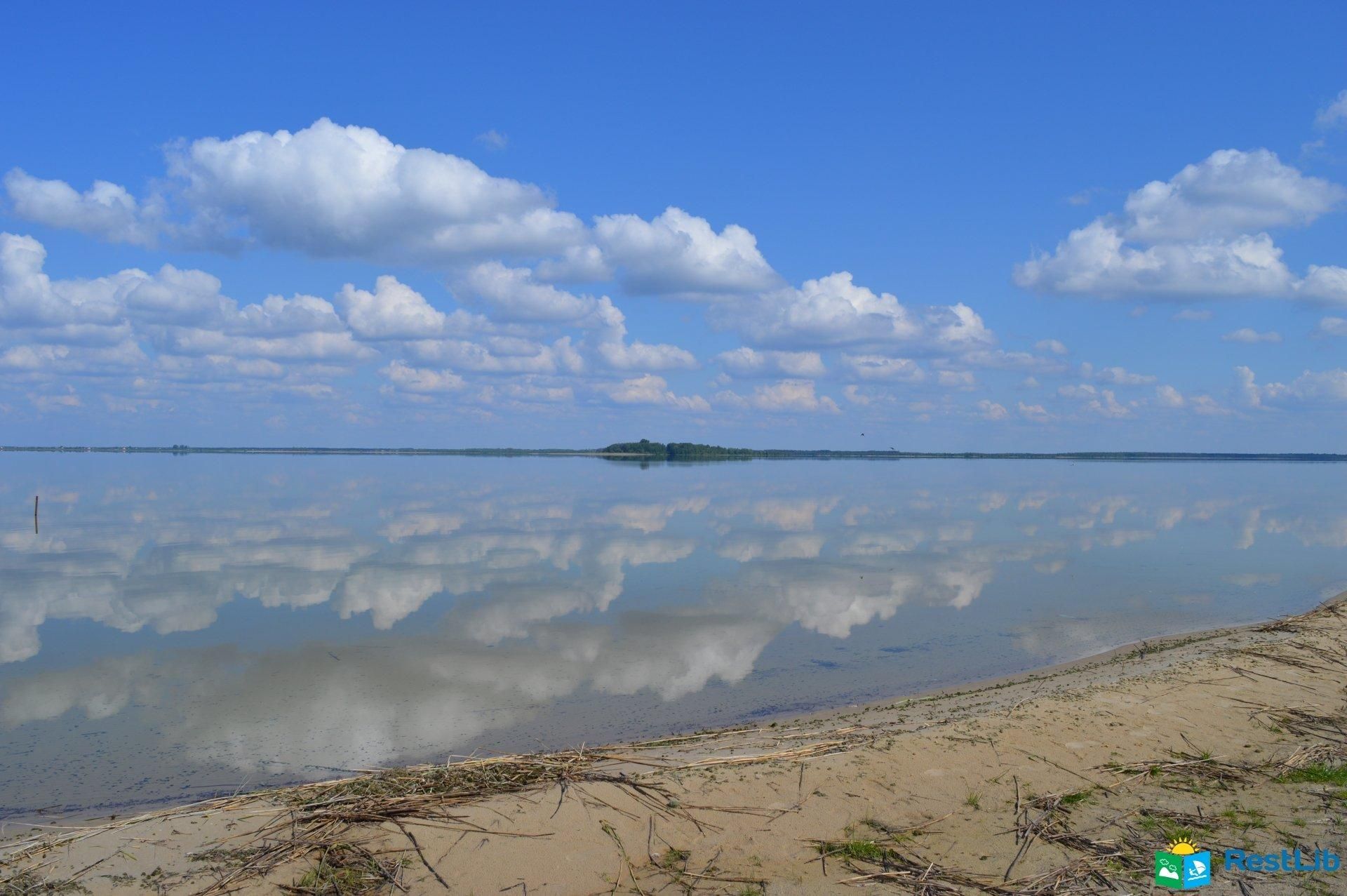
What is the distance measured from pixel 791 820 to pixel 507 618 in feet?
30.6

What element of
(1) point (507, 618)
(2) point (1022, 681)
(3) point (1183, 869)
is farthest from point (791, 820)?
(1) point (507, 618)

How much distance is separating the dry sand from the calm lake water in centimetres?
184

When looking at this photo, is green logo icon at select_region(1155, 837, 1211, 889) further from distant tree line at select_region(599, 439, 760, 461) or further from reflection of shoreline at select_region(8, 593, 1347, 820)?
distant tree line at select_region(599, 439, 760, 461)

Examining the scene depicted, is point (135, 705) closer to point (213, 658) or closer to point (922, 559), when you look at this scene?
point (213, 658)

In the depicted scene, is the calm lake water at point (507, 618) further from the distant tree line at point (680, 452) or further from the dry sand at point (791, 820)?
the distant tree line at point (680, 452)

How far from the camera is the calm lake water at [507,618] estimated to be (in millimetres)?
8750

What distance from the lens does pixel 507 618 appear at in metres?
14.4

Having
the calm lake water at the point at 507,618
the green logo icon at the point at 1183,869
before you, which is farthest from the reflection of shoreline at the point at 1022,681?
the green logo icon at the point at 1183,869

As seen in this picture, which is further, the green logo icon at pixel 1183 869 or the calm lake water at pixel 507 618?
the calm lake water at pixel 507 618

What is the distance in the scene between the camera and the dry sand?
5121mm

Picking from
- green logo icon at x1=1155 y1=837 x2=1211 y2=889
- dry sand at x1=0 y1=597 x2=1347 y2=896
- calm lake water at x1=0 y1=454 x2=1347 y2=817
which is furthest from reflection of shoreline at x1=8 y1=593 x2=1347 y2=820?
green logo icon at x1=1155 y1=837 x2=1211 y2=889

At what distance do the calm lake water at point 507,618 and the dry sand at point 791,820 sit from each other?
1842 mm

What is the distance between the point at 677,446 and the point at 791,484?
336 feet

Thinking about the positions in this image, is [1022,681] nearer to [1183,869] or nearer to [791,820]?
[1183,869]
